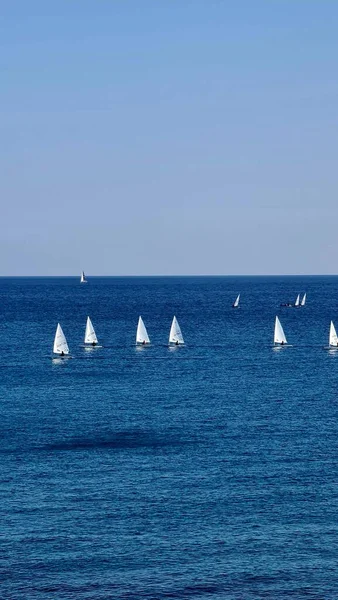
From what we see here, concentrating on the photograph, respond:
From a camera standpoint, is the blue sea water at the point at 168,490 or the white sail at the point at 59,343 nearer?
the blue sea water at the point at 168,490

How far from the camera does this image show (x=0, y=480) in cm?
9250

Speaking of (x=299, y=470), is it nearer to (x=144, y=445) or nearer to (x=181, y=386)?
(x=144, y=445)

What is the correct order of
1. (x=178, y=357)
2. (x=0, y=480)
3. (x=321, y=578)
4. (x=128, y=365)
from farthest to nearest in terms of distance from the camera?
(x=178, y=357)
(x=128, y=365)
(x=0, y=480)
(x=321, y=578)

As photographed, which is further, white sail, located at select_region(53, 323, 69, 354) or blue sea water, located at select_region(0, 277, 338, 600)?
white sail, located at select_region(53, 323, 69, 354)

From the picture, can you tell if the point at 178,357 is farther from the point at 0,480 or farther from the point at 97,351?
the point at 0,480

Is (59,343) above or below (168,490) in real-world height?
above

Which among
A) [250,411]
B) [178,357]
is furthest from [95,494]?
[178,357]

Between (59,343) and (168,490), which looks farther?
(59,343)

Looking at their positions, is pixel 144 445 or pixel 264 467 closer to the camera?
pixel 264 467

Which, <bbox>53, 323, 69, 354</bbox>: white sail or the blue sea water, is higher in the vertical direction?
A: <bbox>53, 323, 69, 354</bbox>: white sail

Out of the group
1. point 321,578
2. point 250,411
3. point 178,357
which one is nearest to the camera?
point 321,578

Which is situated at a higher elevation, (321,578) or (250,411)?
(250,411)

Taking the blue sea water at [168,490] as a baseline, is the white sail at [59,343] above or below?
above

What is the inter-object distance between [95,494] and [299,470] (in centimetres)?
2028
